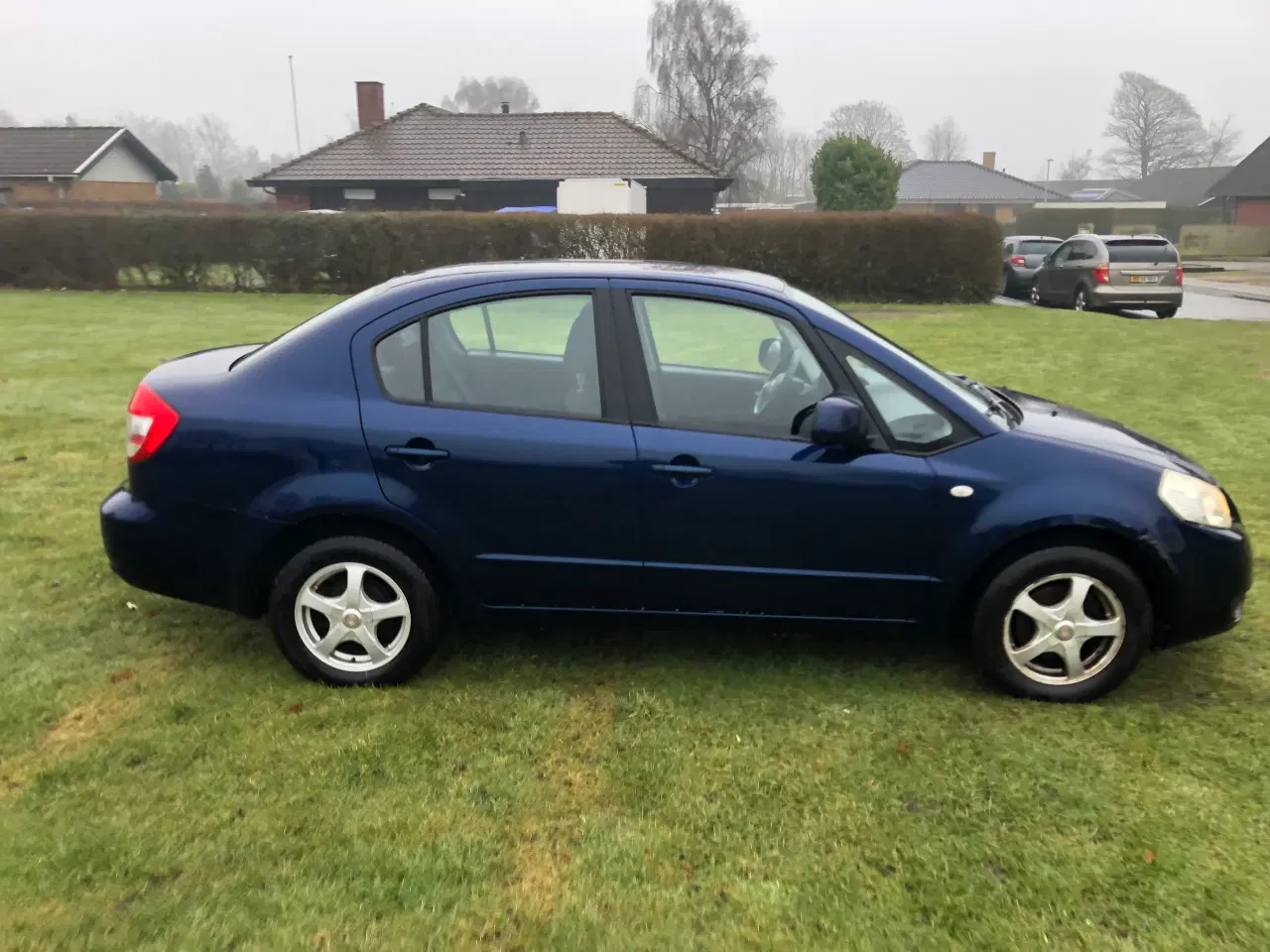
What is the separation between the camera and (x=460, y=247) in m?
20.9

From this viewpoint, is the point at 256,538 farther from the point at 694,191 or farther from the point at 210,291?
the point at 694,191

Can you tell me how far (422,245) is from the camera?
20.8 meters

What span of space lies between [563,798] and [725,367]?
175 centimetres

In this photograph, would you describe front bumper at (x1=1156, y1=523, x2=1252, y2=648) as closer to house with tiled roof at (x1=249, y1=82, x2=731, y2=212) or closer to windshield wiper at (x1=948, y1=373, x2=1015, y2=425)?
windshield wiper at (x1=948, y1=373, x2=1015, y2=425)

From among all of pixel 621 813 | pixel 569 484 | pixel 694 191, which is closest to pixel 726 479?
pixel 569 484

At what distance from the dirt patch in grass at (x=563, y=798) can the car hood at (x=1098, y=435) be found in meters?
1.93

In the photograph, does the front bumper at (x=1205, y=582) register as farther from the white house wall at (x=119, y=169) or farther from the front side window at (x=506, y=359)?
the white house wall at (x=119, y=169)

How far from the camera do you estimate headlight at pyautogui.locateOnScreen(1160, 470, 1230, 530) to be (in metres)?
3.55

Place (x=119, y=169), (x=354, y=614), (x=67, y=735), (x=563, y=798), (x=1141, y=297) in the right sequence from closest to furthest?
(x=563, y=798), (x=67, y=735), (x=354, y=614), (x=1141, y=297), (x=119, y=169)

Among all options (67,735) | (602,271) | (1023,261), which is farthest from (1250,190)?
Result: (67,735)

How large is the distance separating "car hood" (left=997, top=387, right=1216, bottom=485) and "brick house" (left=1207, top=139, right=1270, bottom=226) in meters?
55.9

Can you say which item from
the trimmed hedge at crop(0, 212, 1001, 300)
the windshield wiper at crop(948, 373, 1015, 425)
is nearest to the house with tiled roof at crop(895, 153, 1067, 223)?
the trimmed hedge at crop(0, 212, 1001, 300)

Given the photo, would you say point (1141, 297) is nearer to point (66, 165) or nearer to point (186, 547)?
point (186, 547)

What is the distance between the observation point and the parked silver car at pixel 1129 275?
18.0 m
